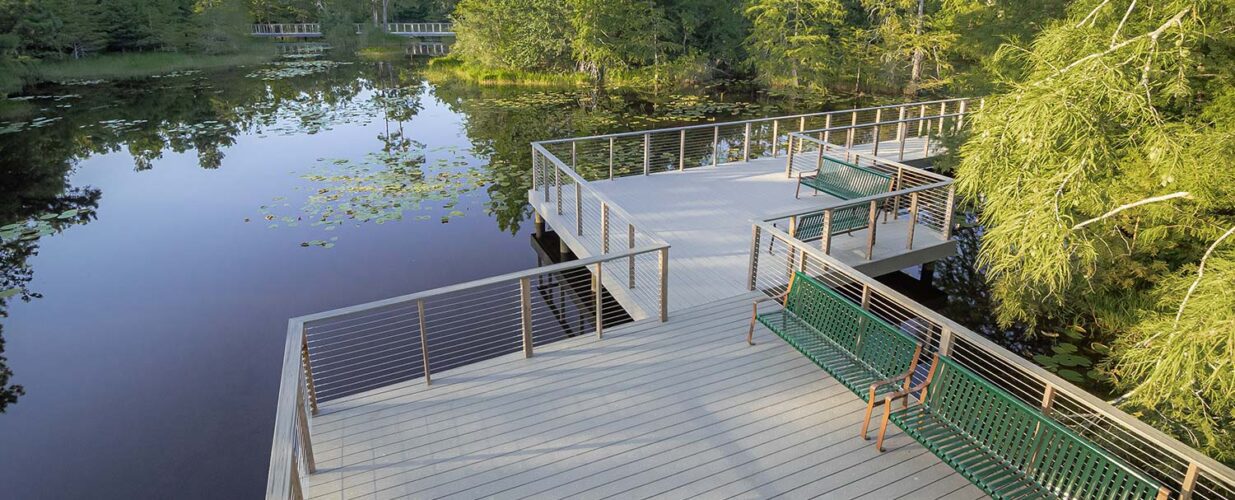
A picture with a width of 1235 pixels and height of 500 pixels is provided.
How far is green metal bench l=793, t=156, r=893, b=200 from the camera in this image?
9.55 meters

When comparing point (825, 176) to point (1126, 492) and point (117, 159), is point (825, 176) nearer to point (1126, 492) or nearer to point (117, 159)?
point (1126, 492)

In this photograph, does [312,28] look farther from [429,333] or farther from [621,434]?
[621,434]

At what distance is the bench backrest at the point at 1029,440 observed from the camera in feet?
12.3

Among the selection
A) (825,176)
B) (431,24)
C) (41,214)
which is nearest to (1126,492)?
(825,176)

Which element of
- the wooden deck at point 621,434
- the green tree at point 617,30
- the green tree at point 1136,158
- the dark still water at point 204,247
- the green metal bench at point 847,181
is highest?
the green tree at point 617,30

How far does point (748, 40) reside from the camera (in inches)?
1212

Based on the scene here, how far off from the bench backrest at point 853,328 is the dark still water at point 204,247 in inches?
193

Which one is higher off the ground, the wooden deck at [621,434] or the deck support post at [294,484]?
the deck support post at [294,484]

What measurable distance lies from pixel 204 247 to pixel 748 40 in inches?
978

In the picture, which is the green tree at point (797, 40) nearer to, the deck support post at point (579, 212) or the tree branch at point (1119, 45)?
the deck support post at point (579, 212)

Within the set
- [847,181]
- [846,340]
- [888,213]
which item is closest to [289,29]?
[847,181]

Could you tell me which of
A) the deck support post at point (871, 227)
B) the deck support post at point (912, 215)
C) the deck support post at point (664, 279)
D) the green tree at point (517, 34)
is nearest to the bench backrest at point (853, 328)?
the deck support post at point (664, 279)

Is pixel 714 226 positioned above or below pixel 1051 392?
below

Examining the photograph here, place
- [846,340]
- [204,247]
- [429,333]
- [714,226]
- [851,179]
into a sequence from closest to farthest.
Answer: [846,340] < [429,333] < [714,226] < [851,179] < [204,247]
